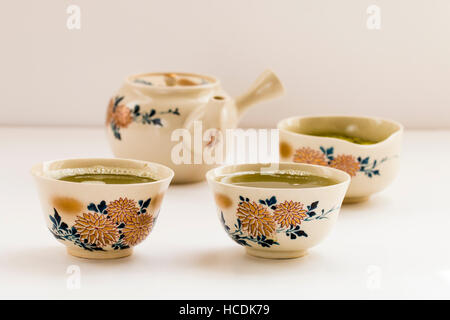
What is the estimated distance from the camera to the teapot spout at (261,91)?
1.27 meters

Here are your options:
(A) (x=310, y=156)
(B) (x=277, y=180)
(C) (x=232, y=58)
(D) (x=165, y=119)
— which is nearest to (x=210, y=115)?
(D) (x=165, y=119)

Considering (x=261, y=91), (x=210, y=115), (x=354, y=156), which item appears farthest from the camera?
(x=261, y=91)

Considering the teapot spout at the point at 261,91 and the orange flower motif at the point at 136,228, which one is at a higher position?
the teapot spout at the point at 261,91

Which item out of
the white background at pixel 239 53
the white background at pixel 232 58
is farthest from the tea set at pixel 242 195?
the white background at pixel 239 53

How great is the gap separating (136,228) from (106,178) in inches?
3.0

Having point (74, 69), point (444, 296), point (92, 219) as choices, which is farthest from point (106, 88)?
point (444, 296)

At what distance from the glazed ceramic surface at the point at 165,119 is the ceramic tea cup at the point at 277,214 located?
32cm

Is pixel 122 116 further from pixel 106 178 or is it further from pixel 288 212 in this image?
pixel 288 212

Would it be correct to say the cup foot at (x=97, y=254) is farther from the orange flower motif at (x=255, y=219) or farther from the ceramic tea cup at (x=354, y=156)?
the ceramic tea cup at (x=354, y=156)

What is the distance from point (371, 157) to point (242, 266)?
29cm

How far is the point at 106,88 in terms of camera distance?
1.60 m

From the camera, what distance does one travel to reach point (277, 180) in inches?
35.3

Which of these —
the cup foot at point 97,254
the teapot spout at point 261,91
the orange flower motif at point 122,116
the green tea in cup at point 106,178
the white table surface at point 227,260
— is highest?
the teapot spout at point 261,91

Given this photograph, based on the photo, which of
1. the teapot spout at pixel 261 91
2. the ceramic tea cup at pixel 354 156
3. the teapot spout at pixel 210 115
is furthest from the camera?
the teapot spout at pixel 261 91
